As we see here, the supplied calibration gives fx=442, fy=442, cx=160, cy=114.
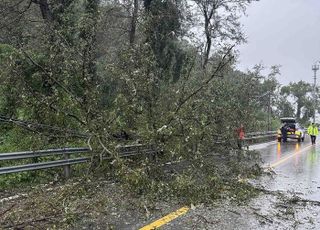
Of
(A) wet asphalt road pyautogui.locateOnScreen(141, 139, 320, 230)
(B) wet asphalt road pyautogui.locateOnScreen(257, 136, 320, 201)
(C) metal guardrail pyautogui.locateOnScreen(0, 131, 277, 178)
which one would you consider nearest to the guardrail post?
(C) metal guardrail pyautogui.locateOnScreen(0, 131, 277, 178)

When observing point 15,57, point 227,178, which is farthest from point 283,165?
point 15,57

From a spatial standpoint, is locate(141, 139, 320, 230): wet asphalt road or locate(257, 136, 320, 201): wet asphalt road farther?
locate(257, 136, 320, 201): wet asphalt road

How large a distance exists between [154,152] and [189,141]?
0.80 metres

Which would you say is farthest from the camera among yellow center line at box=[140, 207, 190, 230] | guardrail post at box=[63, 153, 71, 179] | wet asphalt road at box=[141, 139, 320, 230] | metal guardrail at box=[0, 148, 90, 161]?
guardrail post at box=[63, 153, 71, 179]

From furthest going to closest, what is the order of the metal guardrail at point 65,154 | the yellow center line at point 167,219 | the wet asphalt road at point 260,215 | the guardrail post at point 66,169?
the guardrail post at point 66,169
the metal guardrail at point 65,154
the wet asphalt road at point 260,215
the yellow center line at point 167,219

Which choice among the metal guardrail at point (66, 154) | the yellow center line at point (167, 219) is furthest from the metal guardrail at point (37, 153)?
the yellow center line at point (167, 219)

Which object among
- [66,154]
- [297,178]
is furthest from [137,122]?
[297,178]

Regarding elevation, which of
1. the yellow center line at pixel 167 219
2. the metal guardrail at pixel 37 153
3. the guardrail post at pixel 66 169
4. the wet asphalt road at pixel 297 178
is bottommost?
the wet asphalt road at pixel 297 178

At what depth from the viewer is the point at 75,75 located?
10797 mm

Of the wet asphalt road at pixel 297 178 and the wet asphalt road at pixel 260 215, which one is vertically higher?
the wet asphalt road at pixel 260 215

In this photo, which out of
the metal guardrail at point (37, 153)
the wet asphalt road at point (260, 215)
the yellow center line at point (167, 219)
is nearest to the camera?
the yellow center line at point (167, 219)

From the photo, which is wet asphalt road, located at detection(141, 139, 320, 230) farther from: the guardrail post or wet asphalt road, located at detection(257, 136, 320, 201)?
the guardrail post

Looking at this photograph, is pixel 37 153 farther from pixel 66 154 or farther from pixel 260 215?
pixel 260 215

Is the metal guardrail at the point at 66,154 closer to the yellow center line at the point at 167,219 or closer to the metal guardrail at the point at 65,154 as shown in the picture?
the metal guardrail at the point at 65,154
